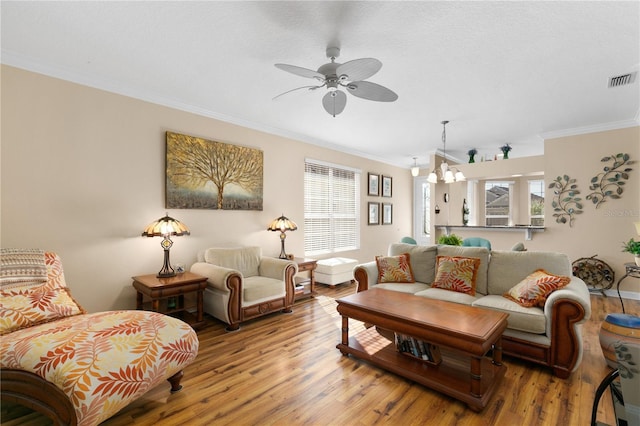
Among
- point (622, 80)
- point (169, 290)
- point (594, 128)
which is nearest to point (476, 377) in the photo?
point (169, 290)

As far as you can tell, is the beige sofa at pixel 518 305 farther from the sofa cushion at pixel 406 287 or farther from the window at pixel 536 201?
the window at pixel 536 201

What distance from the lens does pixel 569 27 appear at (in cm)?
219

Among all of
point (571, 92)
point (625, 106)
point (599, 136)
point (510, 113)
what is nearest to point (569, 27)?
point (571, 92)

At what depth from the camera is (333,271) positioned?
5.02m

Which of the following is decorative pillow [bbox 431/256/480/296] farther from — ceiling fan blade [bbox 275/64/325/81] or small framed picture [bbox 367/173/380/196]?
small framed picture [bbox 367/173/380/196]

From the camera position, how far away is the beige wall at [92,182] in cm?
267

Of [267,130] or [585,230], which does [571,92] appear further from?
[267,130]

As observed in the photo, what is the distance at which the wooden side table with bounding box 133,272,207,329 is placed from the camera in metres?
2.94

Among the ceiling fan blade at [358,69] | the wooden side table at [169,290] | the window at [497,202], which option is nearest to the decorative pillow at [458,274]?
the ceiling fan blade at [358,69]

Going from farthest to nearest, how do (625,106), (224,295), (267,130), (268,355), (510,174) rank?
1. (510,174)
2. (267,130)
3. (625,106)
4. (224,295)
5. (268,355)

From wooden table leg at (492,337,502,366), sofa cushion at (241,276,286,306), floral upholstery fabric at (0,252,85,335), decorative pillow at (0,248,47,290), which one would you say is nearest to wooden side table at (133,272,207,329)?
sofa cushion at (241,276,286,306)

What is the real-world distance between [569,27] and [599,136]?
3.51 meters

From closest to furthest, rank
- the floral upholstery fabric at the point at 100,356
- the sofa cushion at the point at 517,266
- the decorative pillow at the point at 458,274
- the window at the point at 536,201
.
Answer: the floral upholstery fabric at the point at 100,356 → the sofa cushion at the point at 517,266 → the decorative pillow at the point at 458,274 → the window at the point at 536,201

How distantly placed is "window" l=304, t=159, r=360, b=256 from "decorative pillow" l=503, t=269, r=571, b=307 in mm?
3325
